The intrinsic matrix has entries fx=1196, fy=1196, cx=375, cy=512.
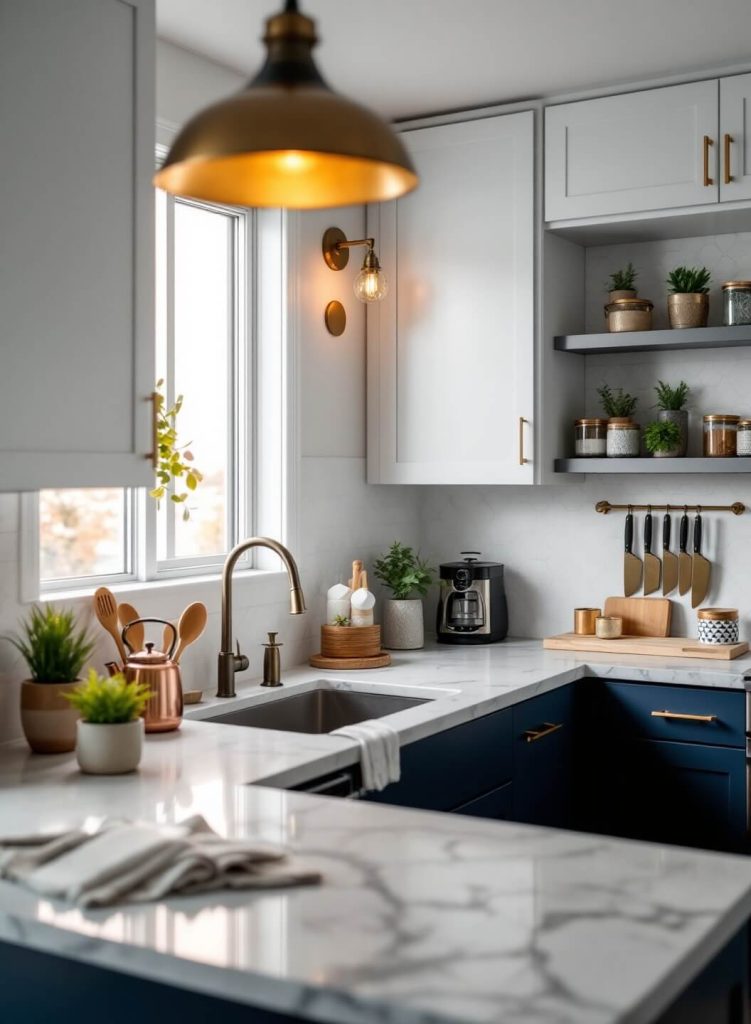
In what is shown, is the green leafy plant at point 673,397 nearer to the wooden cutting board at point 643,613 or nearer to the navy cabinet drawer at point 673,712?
the wooden cutting board at point 643,613

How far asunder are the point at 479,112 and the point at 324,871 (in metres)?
2.71

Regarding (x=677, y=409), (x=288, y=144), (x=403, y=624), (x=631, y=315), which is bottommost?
(x=403, y=624)

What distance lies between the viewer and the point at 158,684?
2.53m

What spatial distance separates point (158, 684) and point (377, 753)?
48 centimetres

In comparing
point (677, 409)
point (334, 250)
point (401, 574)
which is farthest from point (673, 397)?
→ point (334, 250)

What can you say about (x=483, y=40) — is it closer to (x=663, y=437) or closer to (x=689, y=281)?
(x=689, y=281)

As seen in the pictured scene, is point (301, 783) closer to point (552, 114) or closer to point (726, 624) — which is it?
point (726, 624)

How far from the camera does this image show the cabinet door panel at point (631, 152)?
11.0 ft

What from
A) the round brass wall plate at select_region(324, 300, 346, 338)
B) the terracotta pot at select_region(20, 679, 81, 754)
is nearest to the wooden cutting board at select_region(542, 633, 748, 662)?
the round brass wall plate at select_region(324, 300, 346, 338)

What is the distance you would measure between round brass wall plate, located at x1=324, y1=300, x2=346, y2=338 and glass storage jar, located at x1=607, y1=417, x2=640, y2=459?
0.91m

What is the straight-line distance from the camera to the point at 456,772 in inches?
111

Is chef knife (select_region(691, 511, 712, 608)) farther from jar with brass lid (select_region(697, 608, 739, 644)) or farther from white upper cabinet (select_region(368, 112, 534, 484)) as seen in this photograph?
white upper cabinet (select_region(368, 112, 534, 484))

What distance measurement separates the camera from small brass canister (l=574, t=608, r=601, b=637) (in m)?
3.77

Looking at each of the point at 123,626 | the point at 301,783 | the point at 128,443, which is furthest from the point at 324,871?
the point at 123,626
